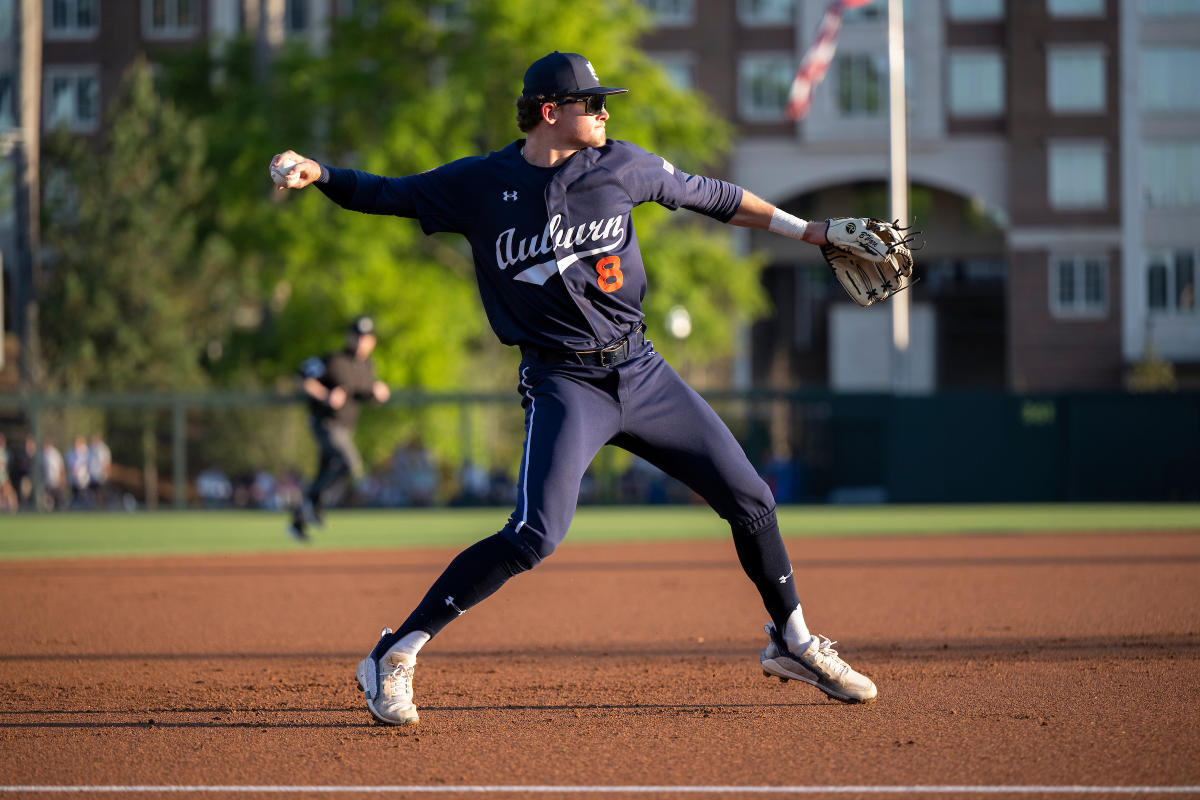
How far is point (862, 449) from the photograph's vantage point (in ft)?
83.6

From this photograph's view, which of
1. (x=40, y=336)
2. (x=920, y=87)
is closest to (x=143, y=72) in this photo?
(x=40, y=336)

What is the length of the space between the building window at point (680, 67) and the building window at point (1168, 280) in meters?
15.7

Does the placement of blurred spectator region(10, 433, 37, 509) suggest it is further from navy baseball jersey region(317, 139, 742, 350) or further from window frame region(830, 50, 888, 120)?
window frame region(830, 50, 888, 120)

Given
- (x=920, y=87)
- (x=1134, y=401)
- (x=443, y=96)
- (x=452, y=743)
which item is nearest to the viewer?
(x=452, y=743)

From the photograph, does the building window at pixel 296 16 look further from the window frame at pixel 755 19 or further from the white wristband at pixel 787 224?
the white wristband at pixel 787 224

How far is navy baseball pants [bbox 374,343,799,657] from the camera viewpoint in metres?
5.16

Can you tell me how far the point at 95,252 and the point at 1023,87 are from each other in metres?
28.2

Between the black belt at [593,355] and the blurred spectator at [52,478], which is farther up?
the black belt at [593,355]

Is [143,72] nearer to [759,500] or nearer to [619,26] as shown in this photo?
[619,26]

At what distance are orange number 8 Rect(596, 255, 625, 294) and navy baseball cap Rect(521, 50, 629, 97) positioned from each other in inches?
23.5

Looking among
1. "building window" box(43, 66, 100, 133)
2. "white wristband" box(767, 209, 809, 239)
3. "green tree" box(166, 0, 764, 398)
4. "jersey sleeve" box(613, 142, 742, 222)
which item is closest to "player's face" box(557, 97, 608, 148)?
"jersey sleeve" box(613, 142, 742, 222)

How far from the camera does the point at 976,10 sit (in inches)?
1764

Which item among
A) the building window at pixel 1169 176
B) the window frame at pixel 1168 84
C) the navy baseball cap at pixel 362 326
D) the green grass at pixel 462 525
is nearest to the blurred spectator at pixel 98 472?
the green grass at pixel 462 525

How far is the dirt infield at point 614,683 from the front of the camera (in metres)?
4.46
